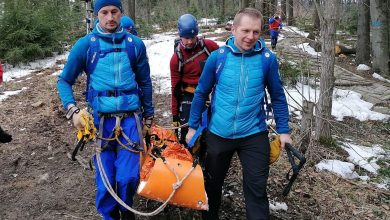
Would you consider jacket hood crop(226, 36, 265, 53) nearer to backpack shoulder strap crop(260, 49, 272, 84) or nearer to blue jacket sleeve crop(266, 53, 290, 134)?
backpack shoulder strap crop(260, 49, 272, 84)

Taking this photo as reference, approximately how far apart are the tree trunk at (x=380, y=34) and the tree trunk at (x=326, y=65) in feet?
29.1

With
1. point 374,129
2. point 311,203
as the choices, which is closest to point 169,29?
point 374,129

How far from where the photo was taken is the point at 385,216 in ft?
15.1

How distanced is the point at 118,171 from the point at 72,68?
3.50 feet

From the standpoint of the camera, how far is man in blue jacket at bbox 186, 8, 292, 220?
341 centimetres

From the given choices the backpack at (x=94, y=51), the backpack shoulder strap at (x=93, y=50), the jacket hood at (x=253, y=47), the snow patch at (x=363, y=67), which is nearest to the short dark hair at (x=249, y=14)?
the jacket hood at (x=253, y=47)

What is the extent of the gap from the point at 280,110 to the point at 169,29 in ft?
85.3

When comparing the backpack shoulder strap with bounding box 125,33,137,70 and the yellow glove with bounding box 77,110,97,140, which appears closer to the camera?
the yellow glove with bounding box 77,110,97,140

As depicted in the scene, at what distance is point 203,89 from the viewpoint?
3664 millimetres

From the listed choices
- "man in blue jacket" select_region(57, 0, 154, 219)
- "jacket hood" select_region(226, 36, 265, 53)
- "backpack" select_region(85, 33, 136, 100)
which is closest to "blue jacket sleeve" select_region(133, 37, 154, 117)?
"man in blue jacket" select_region(57, 0, 154, 219)

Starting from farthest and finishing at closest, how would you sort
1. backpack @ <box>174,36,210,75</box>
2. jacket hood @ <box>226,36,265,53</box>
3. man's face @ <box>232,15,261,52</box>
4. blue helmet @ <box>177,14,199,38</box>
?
backpack @ <box>174,36,210,75</box> < blue helmet @ <box>177,14,199,38</box> < jacket hood @ <box>226,36,265,53</box> < man's face @ <box>232,15,261,52</box>

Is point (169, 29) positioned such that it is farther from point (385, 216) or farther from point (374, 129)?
point (385, 216)

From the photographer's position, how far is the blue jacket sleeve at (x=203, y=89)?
11.6 feet

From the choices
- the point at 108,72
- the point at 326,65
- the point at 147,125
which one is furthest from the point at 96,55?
the point at 326,65
